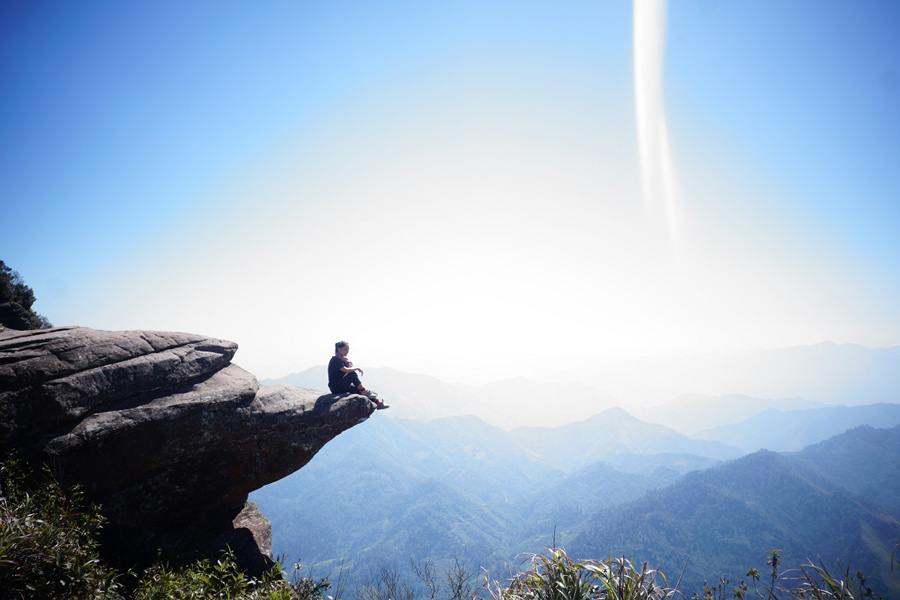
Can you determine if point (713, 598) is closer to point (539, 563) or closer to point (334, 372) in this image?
point (539, 563)

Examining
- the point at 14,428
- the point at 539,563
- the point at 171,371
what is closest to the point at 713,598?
the point at 539,563

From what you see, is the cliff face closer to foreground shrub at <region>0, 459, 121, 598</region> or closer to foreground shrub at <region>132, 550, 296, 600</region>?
foreground shrub at <region>0, 459, 121, 598</region>

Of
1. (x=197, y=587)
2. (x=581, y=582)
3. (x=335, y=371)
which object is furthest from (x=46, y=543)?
(x=581, y=582)

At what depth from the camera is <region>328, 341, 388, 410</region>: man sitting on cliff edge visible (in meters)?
17.1

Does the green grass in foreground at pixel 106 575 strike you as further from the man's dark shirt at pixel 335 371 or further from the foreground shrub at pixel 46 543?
the man's dark shirt at pixel 335 371

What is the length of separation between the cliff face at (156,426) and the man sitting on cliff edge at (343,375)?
0.86 meters

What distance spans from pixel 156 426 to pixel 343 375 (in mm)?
7017

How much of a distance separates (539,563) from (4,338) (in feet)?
64.2

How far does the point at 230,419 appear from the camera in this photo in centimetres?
1408

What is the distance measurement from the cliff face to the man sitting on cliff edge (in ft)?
2.83

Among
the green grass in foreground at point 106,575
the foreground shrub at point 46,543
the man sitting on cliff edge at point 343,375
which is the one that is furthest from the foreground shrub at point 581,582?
the foreground shrub at point 46,543

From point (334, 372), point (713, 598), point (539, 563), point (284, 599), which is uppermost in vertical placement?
point (334, 372)

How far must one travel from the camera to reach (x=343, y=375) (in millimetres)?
17281

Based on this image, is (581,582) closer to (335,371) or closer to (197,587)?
(197,587)
